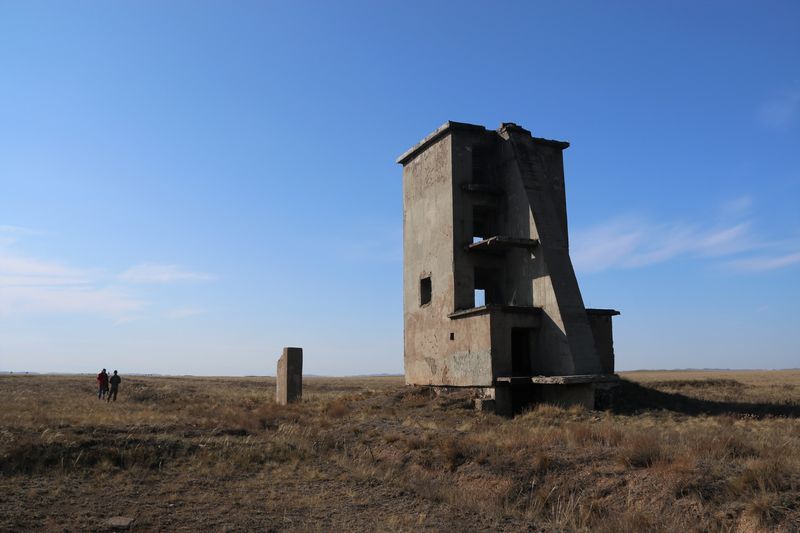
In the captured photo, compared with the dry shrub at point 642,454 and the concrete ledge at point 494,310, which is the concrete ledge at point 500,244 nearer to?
the concrete ledge at point 494,310

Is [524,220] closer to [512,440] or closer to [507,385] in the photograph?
[507,385]

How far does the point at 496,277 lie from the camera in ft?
81.0

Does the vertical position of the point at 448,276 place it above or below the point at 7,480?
above

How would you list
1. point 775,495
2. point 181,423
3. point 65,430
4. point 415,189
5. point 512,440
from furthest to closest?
1. point 415,189
2. point 181,423
3. point 65,430
4. point 512,440
5. point 775,495

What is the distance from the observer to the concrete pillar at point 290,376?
86.9 feet

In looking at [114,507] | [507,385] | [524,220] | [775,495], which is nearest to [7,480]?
[114,507]

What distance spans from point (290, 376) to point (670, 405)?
1489cm

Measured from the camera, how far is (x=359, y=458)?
42.7ft

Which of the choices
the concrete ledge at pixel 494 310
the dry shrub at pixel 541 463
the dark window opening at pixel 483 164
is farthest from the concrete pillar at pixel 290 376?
the dry shrub at pixel 541 463

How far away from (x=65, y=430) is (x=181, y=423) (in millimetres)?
3583

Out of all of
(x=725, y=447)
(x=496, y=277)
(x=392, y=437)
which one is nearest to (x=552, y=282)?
(x=496, y=277)

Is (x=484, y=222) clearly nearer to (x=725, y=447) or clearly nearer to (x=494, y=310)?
(x=494, y=310)

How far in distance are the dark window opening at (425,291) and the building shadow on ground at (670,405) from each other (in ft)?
25.3

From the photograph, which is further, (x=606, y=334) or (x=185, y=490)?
(x=606, y=334)
